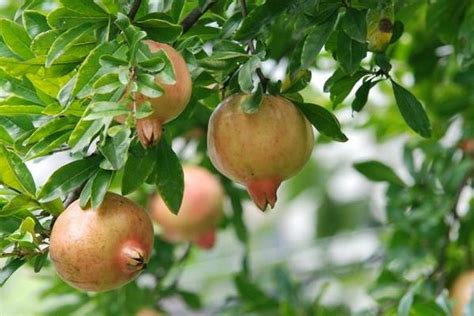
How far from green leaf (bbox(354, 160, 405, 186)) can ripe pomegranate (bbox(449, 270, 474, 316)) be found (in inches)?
6.8

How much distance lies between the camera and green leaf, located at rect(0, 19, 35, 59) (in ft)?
2.86

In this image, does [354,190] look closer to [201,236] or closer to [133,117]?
[201,236]

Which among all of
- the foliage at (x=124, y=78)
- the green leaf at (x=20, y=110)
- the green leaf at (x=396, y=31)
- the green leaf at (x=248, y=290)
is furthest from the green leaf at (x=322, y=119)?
the green leaf at (x=248, y=290)

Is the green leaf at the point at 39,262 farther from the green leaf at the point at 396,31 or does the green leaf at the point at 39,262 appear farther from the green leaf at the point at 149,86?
the green leaf at the point at 396,31

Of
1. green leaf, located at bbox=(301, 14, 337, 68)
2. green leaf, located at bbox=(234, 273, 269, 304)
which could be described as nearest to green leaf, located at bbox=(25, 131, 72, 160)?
green leaf, located at bbox=(301, 14, 337, 68)

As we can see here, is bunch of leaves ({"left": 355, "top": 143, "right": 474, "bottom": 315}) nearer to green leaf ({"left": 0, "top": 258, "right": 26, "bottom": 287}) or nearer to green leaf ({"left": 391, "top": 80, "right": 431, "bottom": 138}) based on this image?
green leaf ({"left": 391, "top": 80, "right": 431, "bottom": 138})

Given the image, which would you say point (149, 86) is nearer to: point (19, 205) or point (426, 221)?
point (19, 205)

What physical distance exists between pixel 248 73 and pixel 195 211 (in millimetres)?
774

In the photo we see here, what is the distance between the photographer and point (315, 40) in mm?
857

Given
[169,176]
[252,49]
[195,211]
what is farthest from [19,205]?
[195,211]

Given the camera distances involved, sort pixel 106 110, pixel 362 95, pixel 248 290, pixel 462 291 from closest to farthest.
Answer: pixel 106 110, pixel 362 95, pixel 462 291, pixel 248 290

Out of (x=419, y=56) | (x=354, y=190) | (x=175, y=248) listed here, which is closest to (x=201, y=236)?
(x=175, y=248)

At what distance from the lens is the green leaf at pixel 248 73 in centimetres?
81

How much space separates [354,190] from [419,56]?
39.8 inches
